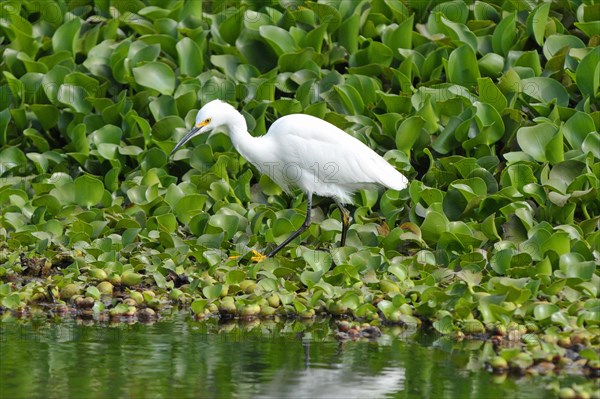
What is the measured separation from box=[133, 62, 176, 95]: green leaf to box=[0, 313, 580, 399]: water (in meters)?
3.12

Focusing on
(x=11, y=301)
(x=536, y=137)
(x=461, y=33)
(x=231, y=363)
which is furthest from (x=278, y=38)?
(x=231, y=363)

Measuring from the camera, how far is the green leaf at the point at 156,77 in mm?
9820

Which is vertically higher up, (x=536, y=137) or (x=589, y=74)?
(x=589, y=74)

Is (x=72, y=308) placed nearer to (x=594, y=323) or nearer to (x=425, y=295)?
(x=425, y=295)

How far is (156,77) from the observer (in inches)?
388

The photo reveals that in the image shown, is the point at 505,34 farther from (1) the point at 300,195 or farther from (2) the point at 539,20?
(1) the point at 300,195

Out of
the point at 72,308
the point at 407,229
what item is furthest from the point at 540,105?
the point at 72,308

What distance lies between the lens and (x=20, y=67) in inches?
414

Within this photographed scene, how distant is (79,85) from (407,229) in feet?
11.5

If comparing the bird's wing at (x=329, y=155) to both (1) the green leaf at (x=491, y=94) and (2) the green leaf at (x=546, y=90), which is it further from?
(2) the green leaf at (x=546, y=90)

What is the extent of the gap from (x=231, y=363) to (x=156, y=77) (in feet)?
13.8

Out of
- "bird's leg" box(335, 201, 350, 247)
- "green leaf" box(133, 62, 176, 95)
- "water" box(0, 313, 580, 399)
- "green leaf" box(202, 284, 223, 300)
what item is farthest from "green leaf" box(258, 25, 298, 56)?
"water" box(0, 313, 580, 399)

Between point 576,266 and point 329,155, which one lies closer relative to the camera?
point 576,266

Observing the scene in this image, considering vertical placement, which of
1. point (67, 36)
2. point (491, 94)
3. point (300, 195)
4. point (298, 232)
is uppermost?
point (67, 36)
